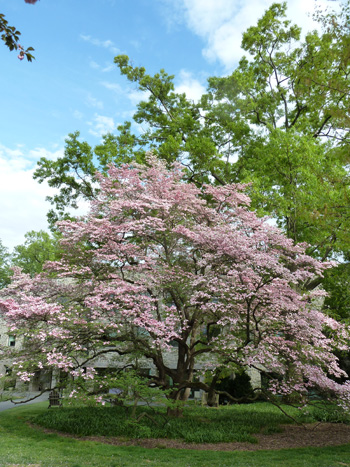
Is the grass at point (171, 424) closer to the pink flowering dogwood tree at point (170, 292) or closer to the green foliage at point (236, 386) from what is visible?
the pink flowering dogwood tree at point (170, 292)

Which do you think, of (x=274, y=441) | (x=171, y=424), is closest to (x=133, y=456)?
Result: (x=171, y=424)

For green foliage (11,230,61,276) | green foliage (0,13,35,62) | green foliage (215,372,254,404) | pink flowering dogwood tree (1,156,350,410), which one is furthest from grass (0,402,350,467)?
green foliage (11,230,61,276)

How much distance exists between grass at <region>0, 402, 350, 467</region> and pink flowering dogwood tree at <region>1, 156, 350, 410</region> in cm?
178

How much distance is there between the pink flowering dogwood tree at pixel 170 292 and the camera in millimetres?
10672

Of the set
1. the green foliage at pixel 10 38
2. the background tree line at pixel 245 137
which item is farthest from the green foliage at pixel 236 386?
the green foliage at pixel 10 38

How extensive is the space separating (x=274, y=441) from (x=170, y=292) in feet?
17.9

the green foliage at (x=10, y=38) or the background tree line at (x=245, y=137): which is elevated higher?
the background tree line at (x=245, y=137)

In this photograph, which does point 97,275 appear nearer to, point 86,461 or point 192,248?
point 192,248

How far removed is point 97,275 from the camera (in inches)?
500

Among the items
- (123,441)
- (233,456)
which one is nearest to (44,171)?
(123,441)

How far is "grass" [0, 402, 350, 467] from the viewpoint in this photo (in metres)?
7.80

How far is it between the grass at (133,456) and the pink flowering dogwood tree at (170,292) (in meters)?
1.78

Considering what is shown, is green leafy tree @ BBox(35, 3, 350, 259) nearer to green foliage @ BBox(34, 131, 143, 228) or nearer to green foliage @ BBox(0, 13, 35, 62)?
green foliage @ BBox(34, 131, 143, 228)

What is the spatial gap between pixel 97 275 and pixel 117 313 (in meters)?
1.81
